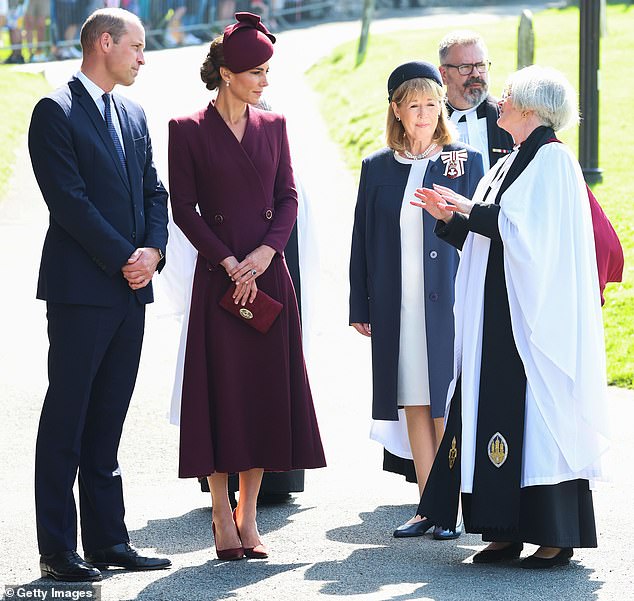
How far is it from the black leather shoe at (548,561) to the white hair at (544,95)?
1.74m

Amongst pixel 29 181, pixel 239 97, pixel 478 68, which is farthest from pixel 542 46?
pixel 239 97

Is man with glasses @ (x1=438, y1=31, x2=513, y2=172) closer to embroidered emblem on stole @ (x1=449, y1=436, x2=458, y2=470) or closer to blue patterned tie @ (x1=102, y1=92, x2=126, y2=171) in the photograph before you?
embroidered emblem on stole @ (x1=449, y1=436, x2=458, y2=470)

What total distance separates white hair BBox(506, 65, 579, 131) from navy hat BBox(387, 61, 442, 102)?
0.64 metres

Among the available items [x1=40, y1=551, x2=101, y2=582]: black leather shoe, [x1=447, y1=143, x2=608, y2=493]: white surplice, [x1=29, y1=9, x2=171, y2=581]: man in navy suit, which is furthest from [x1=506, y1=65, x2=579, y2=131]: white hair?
[x1=40, y1=551, x2=101, y2=582]: black leather shoe

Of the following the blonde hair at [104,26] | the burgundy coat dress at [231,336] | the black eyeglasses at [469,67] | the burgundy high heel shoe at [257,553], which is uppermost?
the black eyeglasses at [469,67]

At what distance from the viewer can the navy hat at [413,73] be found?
5.97m

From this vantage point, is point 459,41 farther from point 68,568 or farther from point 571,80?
point 571,80

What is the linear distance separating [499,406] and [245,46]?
182 cm

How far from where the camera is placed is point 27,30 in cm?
2664

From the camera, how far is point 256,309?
5492 millimetres

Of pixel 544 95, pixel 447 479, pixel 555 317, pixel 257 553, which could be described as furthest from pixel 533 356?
pixel 257 553

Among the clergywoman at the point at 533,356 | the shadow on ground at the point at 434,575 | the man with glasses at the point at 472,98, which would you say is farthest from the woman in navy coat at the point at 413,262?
the man with glasses at the point at 472,98

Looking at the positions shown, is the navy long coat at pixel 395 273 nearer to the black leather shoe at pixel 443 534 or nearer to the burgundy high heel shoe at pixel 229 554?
the black leather shoe at pixel 443 534

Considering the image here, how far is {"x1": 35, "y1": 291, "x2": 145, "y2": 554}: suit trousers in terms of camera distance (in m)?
5.14
